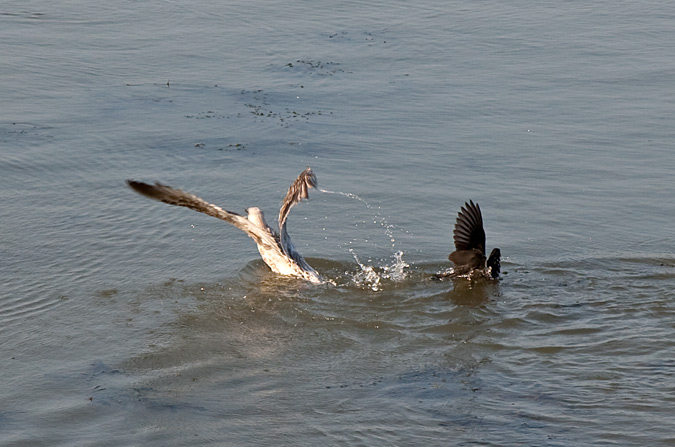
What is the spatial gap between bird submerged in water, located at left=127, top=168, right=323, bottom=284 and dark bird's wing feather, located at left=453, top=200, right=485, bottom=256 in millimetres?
1169

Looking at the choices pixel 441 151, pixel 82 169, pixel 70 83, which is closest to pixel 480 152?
pixel 441 151

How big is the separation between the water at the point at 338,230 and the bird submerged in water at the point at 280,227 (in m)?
0.16

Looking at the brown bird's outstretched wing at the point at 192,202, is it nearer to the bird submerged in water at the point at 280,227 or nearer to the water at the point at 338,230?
the bird submerged in water at the point at 280,227

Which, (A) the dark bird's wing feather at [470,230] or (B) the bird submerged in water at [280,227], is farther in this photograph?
(A) the dark bird's wing feather at [470,230]

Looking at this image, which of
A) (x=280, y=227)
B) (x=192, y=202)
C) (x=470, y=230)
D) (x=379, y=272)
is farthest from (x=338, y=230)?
(x=192, y=202)

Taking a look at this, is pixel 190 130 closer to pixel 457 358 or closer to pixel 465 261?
pixel 465 261

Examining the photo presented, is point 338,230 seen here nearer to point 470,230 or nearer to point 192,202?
point 470,230

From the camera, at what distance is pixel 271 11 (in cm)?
1555

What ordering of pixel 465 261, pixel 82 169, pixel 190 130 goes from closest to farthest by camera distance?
pixel 465 261
pixel 82 169
pixel 190 130

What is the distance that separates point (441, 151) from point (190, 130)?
2724 mm

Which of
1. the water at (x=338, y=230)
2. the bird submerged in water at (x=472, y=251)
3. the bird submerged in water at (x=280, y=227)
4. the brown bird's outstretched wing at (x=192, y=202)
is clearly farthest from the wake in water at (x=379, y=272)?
the brown bird's outstretched wing at (x=192, y=202)

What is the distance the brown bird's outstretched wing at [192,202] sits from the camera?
22.3 ft

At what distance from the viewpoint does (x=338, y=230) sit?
8.89 meters

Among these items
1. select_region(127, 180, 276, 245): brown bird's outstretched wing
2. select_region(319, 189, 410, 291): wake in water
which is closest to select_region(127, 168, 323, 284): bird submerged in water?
select_region(127, 180, 276, 245): brown bird's outstretched wing
